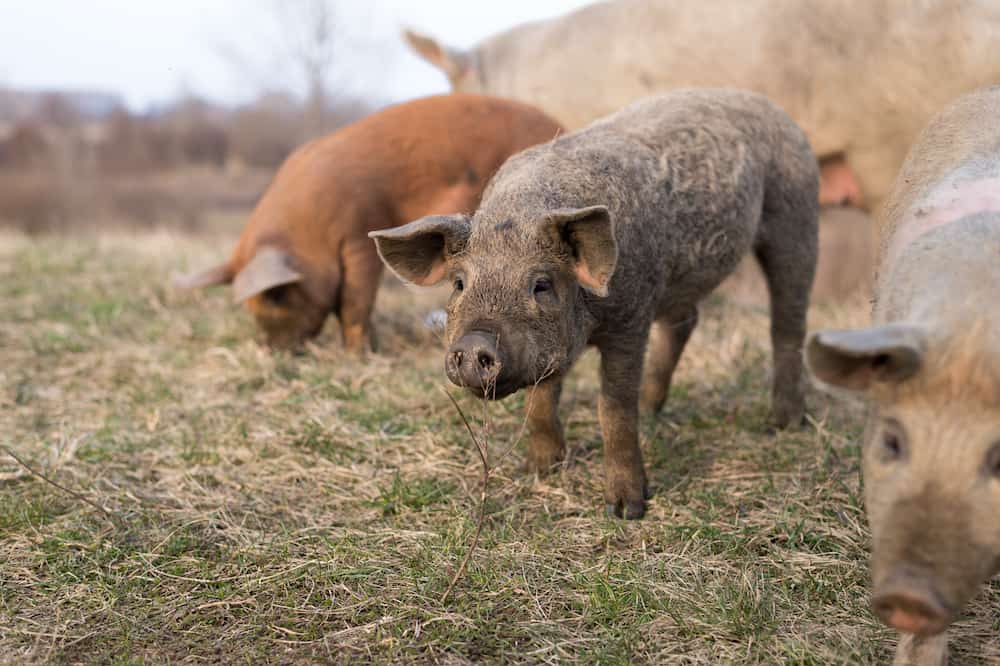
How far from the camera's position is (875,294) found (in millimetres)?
3027

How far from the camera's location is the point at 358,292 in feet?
20.1

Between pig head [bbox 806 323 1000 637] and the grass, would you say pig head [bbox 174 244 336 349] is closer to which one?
the grass

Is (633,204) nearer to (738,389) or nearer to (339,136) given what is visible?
(738,389)

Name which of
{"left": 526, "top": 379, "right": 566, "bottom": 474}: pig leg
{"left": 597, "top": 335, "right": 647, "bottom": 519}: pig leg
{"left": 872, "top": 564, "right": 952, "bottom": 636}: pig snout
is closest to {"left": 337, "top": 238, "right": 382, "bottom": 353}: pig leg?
{"left": 526, "top": 379, "right": 566, "bottom": 474}: pig leg

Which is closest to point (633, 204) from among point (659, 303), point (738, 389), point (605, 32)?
point (659, 303)

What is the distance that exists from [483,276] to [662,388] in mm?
1969

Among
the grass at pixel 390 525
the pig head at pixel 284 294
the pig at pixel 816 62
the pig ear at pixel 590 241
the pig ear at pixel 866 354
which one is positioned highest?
the pig at pixel 816 62

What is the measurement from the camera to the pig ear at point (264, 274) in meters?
5.68

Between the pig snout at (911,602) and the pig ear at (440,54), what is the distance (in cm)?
781

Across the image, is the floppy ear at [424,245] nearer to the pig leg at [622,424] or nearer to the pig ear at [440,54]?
the pig leg at [622,424]

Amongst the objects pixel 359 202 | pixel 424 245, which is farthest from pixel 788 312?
pixel 359 202

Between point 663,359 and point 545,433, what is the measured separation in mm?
1076

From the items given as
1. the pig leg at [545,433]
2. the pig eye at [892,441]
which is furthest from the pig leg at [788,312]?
the pig eye at [892,441]

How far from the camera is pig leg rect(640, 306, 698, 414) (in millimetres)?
4875
